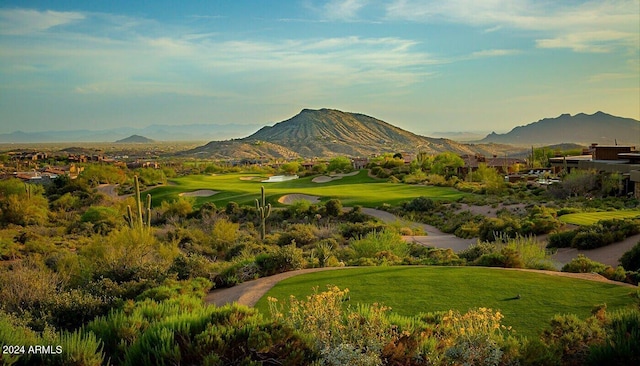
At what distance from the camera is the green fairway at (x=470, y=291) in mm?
8125

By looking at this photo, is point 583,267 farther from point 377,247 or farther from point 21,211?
point 21,211

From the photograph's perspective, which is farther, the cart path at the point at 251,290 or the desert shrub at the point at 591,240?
the desert shrub at the point at 591,240

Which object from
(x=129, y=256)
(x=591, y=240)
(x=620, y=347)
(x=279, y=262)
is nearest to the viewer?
(x=620, y=347)

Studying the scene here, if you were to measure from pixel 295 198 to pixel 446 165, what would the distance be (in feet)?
91.9

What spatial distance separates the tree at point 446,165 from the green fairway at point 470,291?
177 feet

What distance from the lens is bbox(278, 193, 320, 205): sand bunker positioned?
4287 cm

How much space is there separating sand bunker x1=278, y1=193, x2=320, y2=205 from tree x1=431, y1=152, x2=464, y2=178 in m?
24.3

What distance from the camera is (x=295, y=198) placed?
4444 cm

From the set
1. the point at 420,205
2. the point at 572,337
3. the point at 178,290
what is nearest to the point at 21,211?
the point at 420,205

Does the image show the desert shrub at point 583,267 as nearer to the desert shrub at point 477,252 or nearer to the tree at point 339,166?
the desert shrub at point 477,252

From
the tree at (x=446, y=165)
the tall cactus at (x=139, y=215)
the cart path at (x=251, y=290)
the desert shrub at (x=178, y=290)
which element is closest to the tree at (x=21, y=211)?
the tall cactus at (x=139, y=215)

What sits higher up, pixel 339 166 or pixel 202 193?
pixel 339 166

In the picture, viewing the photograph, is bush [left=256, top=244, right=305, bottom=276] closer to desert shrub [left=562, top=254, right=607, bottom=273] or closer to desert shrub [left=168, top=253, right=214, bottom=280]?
desert shrub [left=168, top=253, right=214, bottom=280]

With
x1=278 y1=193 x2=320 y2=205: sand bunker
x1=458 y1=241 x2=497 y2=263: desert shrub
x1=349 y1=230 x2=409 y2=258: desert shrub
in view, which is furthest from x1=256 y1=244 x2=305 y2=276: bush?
x1=278 y1=193 x2=320 y2=205: sand bunker
